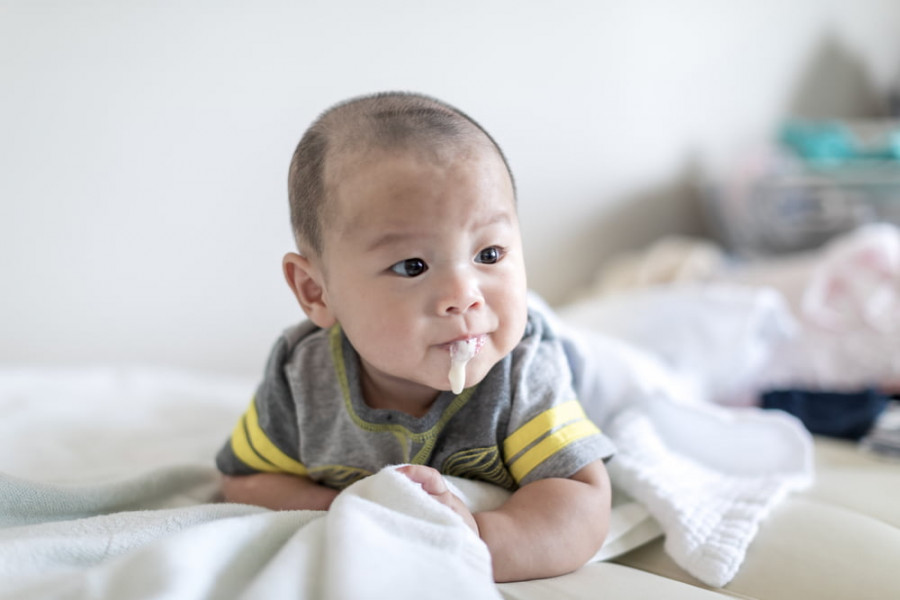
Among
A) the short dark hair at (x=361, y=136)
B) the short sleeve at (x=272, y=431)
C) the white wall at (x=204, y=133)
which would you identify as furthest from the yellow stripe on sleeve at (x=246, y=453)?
the white wall at (x=204, y=133)

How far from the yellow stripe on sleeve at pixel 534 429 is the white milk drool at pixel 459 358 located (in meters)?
0.10

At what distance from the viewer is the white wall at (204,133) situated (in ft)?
3.94

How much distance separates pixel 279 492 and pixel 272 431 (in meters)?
0.06

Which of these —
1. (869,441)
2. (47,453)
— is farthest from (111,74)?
(869,441)

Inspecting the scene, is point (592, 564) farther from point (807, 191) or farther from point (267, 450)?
point (807, 191)

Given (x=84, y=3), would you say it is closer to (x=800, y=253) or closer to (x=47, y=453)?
(x=47, y=453)

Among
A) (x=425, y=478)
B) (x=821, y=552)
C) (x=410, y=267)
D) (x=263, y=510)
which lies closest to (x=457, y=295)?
(x=410, y=267)

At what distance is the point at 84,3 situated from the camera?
119cm

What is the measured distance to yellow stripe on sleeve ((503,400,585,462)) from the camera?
0.75 meters

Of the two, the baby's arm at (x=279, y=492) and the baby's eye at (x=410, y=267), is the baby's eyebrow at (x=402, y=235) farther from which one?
the baby's arm at (x=279, y=492)

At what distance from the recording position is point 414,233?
0.66 meters

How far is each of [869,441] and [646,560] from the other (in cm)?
50

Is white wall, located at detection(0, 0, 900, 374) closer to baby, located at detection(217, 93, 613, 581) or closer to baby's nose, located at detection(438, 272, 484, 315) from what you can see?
baby, located at detection(217, 93, 613, 581)

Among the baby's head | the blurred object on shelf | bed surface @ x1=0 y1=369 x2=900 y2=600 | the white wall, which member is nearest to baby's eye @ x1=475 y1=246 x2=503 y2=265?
the baby's head
